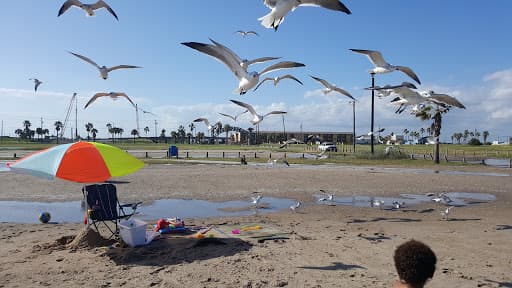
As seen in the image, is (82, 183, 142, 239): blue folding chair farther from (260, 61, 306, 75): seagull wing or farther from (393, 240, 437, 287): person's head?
(393, 240, 437, 287): person's head

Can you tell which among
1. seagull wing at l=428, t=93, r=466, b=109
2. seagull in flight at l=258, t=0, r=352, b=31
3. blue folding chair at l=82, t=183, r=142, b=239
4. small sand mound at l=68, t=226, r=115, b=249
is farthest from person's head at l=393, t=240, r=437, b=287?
seagull wing at l=428, t=93, r=466, b=109

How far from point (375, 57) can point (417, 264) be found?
11073mm

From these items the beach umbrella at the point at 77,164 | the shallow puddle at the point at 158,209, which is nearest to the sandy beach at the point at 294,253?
the shallow puddle at the point at 158,209

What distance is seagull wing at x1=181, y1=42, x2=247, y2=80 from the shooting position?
1015cm

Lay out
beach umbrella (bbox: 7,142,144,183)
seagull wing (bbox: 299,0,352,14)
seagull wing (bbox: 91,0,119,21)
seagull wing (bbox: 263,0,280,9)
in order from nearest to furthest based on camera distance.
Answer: beach umbrella (bbox: 7,142,144,183)
seagull wing (bbox: 299,0,352,14)
seagull wing (bbox: 263,0,280,9)
seagull wing (bbox: 91,0,119,21)

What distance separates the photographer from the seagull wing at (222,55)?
1015 centimetres

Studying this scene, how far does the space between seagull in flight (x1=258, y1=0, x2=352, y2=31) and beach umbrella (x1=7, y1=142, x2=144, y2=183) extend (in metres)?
4.31

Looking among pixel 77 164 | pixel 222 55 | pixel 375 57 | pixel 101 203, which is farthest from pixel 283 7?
pixel 101 203

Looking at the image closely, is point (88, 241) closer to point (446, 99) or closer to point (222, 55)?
point (222, 55)

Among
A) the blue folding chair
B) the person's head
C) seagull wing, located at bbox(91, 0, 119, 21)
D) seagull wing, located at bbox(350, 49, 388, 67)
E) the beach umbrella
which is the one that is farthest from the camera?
seagull wing, located at bbox(350, 49, 388, 67)

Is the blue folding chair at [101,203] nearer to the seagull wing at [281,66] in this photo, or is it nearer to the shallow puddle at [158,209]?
the shallow puddle at [158,209]

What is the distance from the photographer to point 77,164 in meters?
8.35

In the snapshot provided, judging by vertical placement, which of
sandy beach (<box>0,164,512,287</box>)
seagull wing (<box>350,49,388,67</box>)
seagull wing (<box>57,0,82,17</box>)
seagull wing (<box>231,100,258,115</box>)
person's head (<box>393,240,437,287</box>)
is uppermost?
seagull wing (<box>57,0,82,17</box>)

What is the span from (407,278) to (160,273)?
15.1ft
